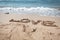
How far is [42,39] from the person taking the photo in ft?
8.32

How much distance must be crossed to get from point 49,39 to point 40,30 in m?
0.55

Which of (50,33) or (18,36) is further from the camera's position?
(50,33)

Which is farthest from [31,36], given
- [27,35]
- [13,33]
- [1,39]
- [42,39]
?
[1,39]

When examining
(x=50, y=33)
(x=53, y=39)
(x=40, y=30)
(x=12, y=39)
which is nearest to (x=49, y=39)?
(x=53, y=39)

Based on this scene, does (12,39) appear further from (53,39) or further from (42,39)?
(53,39)

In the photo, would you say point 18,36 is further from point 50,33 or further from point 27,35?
point 50,33

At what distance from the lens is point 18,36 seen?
2.63m

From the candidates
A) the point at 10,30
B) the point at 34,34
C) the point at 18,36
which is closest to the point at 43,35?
the point at 34,34

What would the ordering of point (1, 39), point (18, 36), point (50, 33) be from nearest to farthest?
point (1, 39) < point (18, 36) < point (50, 33)

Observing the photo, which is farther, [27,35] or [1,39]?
[27,35]

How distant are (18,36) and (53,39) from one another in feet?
2.50

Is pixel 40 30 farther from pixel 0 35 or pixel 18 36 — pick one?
pixel 0 35

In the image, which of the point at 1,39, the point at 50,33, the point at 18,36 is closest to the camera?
the point at 1,39

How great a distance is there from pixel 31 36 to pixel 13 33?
1.43ft
